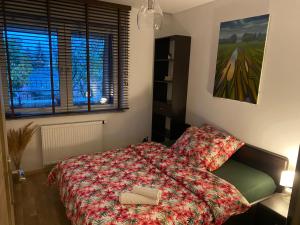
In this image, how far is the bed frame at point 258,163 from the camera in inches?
81.9

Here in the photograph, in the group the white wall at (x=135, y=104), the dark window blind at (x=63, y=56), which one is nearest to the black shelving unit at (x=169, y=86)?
the white wall at (x=135, y=104)

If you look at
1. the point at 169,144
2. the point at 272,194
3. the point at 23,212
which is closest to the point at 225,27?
the point at 169,144

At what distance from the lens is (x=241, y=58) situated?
2707 millimetres

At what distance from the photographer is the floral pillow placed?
2.55m

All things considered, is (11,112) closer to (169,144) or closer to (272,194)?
(169,144)

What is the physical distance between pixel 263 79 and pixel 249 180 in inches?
43.8

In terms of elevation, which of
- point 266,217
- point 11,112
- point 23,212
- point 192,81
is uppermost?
point 192,81

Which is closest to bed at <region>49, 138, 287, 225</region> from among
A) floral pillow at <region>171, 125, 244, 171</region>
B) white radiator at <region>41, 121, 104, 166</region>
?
floral pillow at <region>171, 125, 244, 171</region>

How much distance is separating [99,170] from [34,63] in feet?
5.74

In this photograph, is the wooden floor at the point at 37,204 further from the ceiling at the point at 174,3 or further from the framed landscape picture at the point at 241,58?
the ceiling at the point at 174,3

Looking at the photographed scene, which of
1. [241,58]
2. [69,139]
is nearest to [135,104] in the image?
[69,139]

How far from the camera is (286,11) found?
2260 mm

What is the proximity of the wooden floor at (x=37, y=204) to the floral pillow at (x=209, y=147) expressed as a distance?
1522mm

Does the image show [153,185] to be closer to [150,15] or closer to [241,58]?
[150,15]
